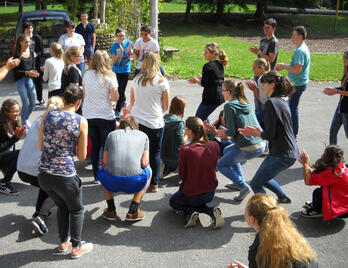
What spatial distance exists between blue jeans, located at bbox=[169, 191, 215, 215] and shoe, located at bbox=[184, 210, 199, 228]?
0.31 feet

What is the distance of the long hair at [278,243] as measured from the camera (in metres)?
2.94

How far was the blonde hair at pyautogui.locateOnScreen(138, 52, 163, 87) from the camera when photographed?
5.40 m

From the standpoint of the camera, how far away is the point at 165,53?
16.0 metres

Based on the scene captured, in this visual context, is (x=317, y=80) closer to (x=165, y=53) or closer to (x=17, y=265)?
(x=165, y=53)

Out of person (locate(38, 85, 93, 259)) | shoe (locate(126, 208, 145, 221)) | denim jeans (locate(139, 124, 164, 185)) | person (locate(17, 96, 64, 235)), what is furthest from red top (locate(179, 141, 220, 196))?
person (locate(17, 96, 64, 235))

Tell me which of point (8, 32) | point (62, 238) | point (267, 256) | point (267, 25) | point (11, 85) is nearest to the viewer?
point (267, 256)

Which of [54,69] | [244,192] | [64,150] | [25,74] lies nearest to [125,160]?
[64,150]

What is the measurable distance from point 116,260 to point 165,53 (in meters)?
12.4

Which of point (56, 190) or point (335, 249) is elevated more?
point (56, 190)

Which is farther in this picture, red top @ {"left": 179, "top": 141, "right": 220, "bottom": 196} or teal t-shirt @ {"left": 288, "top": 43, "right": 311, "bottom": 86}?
teal t-shirt @ {"left": 288, "top": 43, "right": 311, "bottom": 86}

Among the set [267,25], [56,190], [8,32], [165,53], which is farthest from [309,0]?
[56,190]

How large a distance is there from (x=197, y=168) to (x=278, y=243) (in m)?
2.01

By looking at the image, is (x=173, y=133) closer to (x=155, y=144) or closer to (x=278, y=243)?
(x=155, y=144)

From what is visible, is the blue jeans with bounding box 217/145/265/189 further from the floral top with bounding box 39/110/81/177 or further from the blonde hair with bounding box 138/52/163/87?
the floral top with bounding box 39/110/81/177
